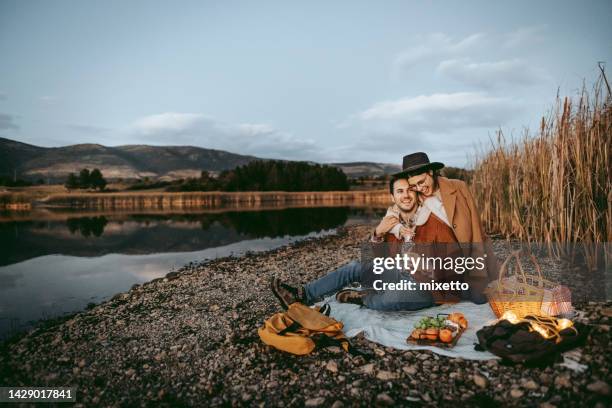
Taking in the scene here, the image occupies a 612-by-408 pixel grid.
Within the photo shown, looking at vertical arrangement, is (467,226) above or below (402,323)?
above

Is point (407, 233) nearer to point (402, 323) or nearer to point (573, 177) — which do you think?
point (402, 323)

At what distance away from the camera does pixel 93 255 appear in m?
A: 13.5

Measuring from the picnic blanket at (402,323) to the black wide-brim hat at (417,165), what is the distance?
1.80 metres

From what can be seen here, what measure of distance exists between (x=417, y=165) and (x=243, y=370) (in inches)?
122

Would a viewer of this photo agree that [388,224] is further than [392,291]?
Yes

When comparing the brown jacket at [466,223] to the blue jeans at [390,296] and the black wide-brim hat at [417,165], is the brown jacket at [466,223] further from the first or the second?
the blue jeans at [390,296]

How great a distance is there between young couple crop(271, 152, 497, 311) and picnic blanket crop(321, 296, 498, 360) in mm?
117

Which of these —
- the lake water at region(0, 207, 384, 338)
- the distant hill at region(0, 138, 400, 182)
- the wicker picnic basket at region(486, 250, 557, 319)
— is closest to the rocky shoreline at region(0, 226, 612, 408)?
the wicker picnic basket at region(486, 250, 557, 319)

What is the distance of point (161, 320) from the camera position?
5.13 metres

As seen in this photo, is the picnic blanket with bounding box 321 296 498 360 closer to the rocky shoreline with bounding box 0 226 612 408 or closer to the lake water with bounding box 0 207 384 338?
the rocky shoreline with bounding box 0 226 612 408

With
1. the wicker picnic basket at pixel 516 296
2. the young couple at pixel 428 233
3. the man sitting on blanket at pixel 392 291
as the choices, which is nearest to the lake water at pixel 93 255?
the man sitting on blanket at pixel 392 291

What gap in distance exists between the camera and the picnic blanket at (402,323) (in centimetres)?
345

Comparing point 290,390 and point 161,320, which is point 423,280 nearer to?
point 290,390

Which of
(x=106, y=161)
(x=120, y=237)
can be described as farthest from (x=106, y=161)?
(x=120, y=237)
